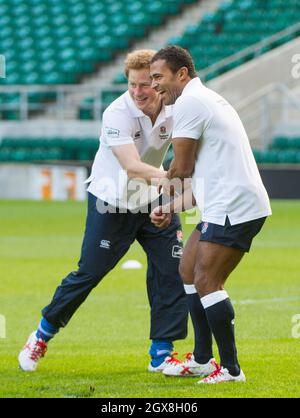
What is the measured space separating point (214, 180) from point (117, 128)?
1.11 metres

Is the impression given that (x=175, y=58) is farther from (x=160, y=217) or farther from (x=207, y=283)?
(x=207, y=283)

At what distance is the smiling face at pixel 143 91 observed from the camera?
7543 mm

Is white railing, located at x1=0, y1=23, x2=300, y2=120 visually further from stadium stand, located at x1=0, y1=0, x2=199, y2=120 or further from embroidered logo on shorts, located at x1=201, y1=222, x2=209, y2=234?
embroidered logo on shorts, located at x1=201, y1=222, x2=209, y2=234

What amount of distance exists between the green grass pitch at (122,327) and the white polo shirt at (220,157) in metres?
1.08

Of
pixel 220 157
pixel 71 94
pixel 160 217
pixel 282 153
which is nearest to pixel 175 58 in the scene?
pixel 220 157

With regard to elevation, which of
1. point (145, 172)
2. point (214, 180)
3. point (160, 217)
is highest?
point (214, 180)

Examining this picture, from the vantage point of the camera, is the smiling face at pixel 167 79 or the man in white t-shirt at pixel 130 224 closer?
the smiling face at pixel 167 79

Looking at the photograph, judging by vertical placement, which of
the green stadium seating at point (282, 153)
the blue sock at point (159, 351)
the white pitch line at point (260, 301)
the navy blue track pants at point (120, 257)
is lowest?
the green stadium seating at point (282, 153)

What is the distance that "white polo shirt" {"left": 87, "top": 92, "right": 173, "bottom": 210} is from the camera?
775 cm

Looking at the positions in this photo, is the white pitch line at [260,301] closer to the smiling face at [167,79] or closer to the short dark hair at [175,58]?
the smiling face at [167,79]

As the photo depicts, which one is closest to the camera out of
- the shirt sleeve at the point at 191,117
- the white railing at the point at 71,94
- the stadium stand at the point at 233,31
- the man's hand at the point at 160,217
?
the shirt sleeve at the point at 191,117

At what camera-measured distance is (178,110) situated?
6812mm

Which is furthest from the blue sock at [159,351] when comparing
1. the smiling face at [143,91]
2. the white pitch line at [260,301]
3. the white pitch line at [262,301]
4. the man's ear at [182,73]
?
the white pitch line at [262,301]

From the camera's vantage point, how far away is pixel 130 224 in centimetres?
800
